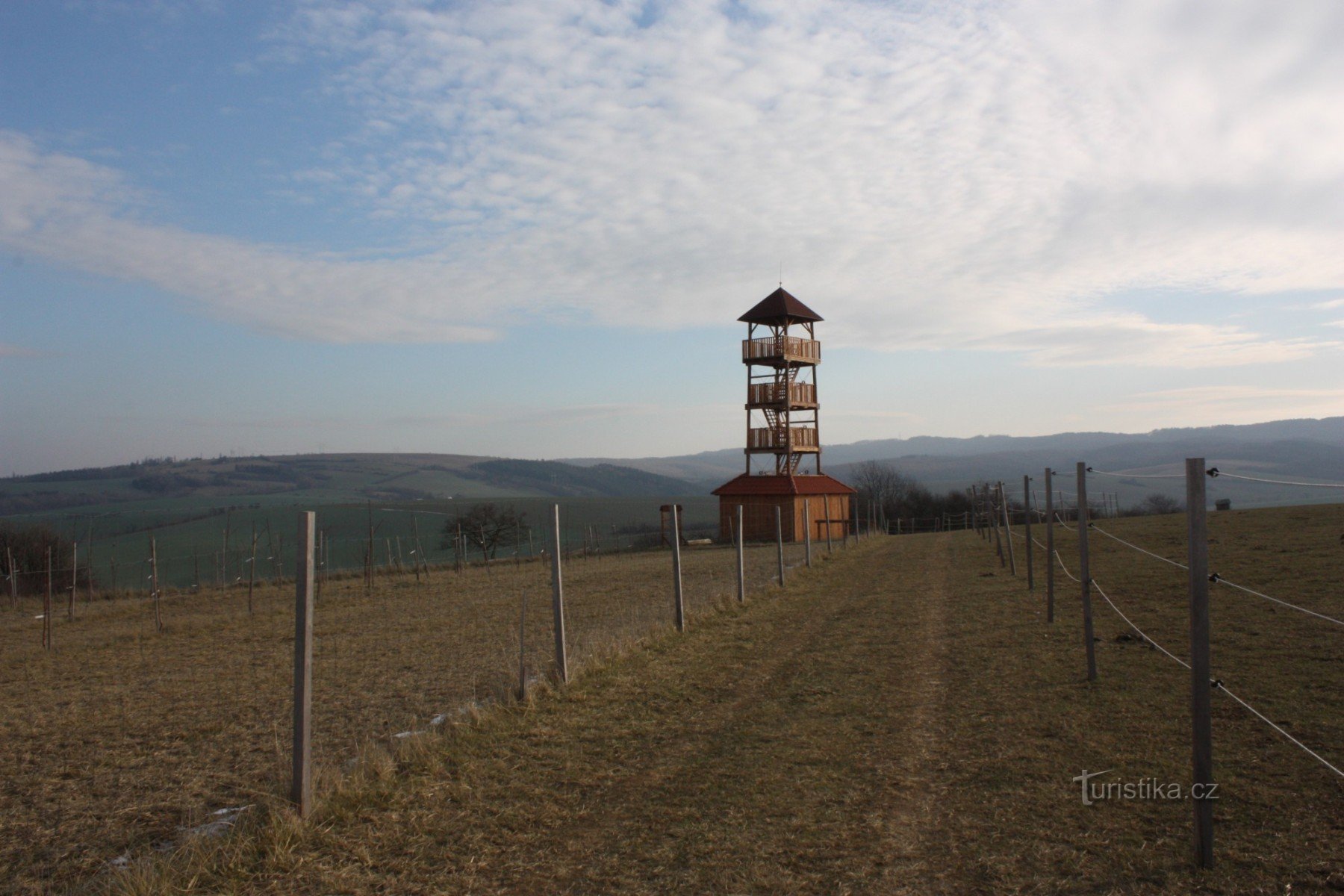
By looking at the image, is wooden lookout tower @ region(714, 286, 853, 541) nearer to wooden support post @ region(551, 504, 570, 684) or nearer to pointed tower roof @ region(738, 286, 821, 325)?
pointed tower roof @ region(738, 286, 821, 325)

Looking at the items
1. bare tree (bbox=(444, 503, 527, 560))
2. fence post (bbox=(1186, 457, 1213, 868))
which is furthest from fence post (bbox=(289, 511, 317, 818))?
bare tree (bbox=(444, 503, 527, 560))

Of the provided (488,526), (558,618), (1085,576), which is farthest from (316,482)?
(1085,576)

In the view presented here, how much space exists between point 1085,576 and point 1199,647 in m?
4.50

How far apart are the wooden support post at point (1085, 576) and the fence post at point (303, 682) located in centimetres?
665

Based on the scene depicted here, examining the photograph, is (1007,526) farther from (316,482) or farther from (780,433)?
(316,482)

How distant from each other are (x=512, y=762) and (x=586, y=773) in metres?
0.64

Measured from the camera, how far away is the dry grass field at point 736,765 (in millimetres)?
4531

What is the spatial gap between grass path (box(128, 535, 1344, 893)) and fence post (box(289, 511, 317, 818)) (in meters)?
0.22

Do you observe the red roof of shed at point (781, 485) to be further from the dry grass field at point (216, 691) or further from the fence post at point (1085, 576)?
the fence post at point (1085, 576)

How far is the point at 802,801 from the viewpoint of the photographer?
17.8 feet

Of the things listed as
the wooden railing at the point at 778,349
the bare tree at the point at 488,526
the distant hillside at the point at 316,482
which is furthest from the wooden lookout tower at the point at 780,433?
the distant hillside at the point at 316,482

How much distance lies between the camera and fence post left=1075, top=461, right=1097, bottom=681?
834 centimetres

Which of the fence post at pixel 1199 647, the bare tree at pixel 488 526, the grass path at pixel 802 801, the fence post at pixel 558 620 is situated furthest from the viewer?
the bare tree at pixel 488 526

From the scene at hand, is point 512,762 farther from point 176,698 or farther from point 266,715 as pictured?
point 176,698
